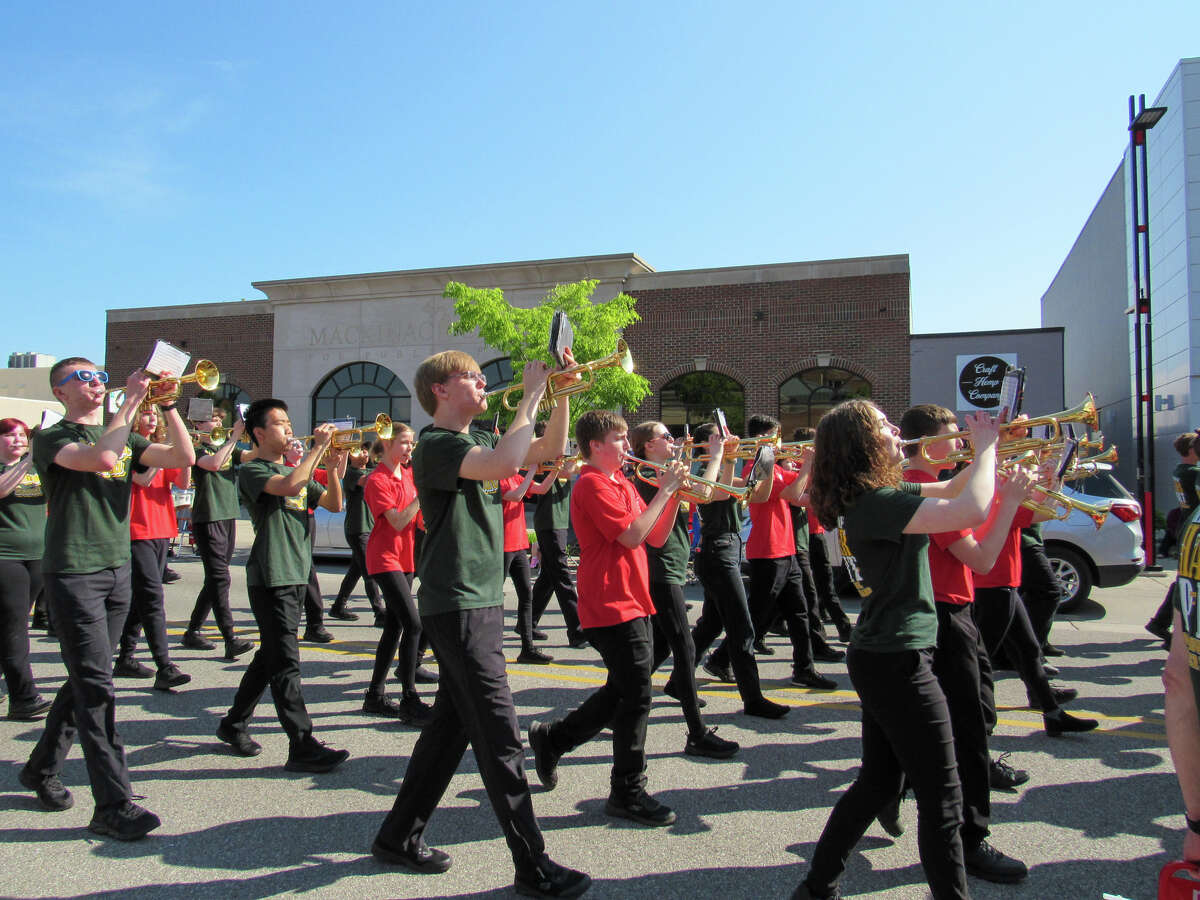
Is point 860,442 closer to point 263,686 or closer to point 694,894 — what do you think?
point 694,894

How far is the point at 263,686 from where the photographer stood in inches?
182

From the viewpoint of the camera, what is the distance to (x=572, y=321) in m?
20.2

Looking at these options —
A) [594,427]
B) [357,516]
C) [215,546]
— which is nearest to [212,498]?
[215,546]

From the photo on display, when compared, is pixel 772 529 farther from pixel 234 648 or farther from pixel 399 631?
pixel 234 648

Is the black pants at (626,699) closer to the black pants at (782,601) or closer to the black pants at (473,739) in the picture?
the black pants at (473,739)

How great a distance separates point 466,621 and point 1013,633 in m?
3.31

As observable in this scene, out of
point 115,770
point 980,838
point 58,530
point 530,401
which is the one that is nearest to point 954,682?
point 980,838

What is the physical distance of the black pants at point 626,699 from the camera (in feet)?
12.3

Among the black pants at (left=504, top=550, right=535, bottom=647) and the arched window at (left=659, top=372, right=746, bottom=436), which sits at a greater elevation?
the arched window at (left=659, top=372, right=746, bottom=436)

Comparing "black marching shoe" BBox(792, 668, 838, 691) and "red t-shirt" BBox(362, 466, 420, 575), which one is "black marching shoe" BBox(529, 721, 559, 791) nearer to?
"red t-shirt" BBox(362, 466, 420, 575)

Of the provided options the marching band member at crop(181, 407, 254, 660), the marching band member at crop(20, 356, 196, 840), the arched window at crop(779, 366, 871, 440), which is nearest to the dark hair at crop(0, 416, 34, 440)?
the marching band member at crop(181, 407, 254, 660)

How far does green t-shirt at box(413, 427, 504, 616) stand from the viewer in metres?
3.17

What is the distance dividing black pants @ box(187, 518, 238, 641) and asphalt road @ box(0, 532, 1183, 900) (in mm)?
889

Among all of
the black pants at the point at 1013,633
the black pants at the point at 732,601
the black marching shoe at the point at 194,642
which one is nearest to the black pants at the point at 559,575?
the black pants at the point at 732,601
